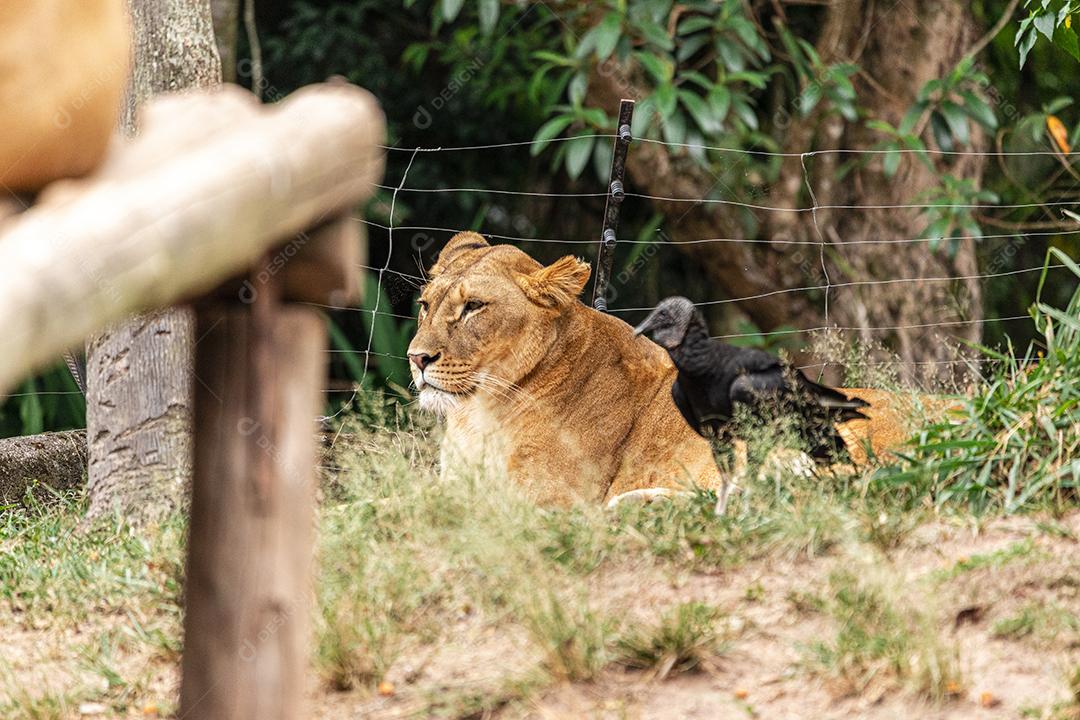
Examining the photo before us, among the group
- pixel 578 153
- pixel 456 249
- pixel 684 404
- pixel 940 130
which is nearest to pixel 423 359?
pixel 456 249

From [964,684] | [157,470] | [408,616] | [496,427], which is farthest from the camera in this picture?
[157,470]

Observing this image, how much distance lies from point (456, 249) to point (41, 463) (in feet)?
7.36

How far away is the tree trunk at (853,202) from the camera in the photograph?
8.22 meters

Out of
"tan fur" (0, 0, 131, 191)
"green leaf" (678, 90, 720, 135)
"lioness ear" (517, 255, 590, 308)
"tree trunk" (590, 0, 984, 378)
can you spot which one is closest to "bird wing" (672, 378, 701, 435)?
"lioness ear" (517, 255, 590, 308)

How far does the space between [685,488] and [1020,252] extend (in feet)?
19.4

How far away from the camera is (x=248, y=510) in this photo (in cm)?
246

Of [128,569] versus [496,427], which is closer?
[128,569]

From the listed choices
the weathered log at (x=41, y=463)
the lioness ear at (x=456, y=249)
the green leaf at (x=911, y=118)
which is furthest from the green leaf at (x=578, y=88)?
the weathered log at (x=41, y=463)

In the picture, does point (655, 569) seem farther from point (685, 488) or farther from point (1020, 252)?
point (1020, 252)

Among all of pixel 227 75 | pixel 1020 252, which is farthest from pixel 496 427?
pixel 1020 252

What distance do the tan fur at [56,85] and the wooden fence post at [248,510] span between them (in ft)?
1.19

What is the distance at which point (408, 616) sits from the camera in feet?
11.6

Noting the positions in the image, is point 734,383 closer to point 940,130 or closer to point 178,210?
point 178,210

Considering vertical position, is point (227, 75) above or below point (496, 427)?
above
